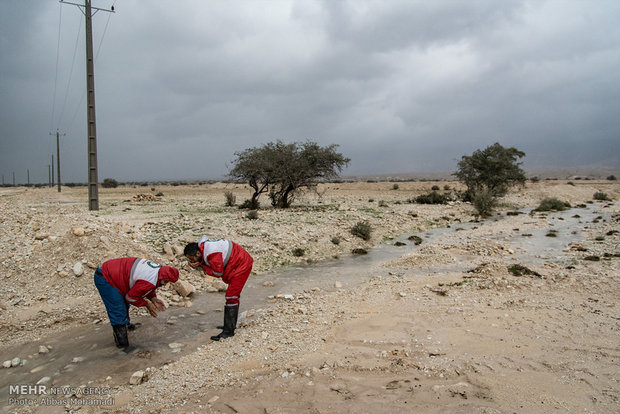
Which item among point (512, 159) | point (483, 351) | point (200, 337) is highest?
point (512, 159)

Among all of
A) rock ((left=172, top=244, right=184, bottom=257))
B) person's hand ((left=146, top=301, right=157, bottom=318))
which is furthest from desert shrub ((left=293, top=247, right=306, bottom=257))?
person's hand ((left=146, top=301, right=157, bottom=318))

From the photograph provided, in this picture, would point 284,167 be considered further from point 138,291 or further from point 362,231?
A: point 138,291

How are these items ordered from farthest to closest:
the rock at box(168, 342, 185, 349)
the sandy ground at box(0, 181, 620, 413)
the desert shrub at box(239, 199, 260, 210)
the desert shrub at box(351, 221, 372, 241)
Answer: the desert shrub at box(239, 199, 260, 210), the desert shrub at box(351, 221, 372, 241), the rock at box(168, 342, 185, 349), the sandy ground at box(0, 181, 620, 413)

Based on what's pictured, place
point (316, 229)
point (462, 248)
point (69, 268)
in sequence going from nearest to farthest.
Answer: point (69, 268)
point (462, 248)
point (316, 229)

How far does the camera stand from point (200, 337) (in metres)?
5.97

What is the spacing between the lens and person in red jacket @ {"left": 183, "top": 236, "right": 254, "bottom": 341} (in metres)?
5.30

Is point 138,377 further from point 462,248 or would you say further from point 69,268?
point 462,248

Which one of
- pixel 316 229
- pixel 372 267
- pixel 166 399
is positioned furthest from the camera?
pixel 316 229

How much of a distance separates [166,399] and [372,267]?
7.55 metres

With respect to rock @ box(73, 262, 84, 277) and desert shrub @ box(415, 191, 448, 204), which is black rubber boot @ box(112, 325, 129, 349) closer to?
rock @ box(73, 262, 84, 277)

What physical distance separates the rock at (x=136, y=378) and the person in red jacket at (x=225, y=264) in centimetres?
120

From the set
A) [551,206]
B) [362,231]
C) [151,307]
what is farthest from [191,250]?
[551,206]

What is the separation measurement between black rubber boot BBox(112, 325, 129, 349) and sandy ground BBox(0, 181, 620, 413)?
825mm

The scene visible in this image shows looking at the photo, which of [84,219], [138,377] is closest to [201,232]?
[84,219]
